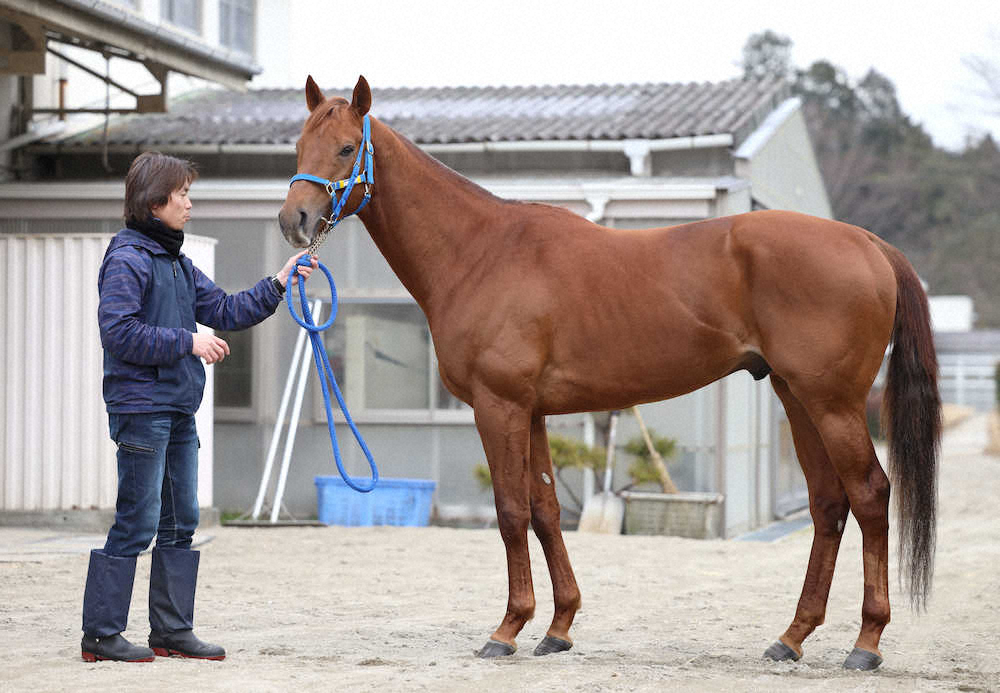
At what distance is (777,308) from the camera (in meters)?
4.32

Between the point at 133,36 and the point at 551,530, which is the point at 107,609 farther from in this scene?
the point at 133,36

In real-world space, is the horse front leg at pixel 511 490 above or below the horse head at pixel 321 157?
below

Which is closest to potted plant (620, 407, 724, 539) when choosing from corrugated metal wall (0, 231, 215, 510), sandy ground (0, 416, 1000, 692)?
sandy ground (0, 416, 1000, 692)

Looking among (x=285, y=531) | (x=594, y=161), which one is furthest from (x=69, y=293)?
(x=594, y=161)

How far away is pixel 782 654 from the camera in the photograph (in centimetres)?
446

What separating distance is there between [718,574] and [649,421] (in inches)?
119

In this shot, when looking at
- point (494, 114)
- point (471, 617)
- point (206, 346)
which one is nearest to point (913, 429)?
point (471, 617)

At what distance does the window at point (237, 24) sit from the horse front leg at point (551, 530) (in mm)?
8486

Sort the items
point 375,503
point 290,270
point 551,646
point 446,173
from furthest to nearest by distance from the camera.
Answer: point 375,503 < point 446,173 < point 551,646 < point 290,270

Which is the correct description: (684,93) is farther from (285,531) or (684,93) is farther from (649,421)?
(285,531)

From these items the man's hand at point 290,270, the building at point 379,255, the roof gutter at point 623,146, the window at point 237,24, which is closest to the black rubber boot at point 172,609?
the man's hand at point 290,270

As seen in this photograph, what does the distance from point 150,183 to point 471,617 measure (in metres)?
2.41

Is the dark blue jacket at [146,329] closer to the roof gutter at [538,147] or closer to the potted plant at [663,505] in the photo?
the potted plant at [663,505]

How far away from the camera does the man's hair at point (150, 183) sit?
4.33 meters
